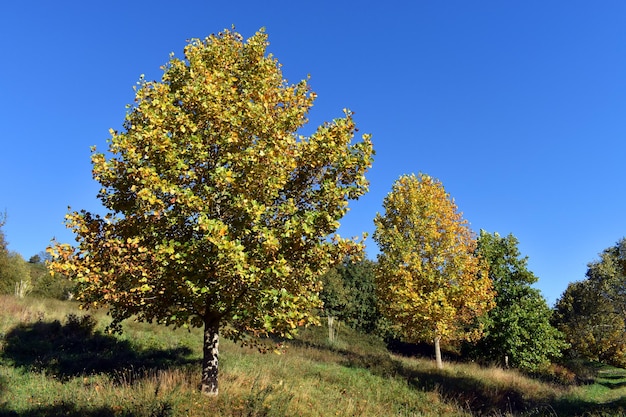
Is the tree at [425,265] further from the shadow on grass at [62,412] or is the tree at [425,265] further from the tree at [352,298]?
the tree at [352,298]

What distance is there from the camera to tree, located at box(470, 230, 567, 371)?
101ft

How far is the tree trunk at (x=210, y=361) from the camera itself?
1031 cm

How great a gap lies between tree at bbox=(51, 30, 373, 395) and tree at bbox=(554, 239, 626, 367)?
16429mm

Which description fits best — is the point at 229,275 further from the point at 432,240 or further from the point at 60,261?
the point at 432,240

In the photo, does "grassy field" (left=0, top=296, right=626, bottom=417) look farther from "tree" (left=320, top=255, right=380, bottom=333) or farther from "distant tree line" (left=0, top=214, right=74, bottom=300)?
"tree" (left=320, top=255, right=380, bottom=333)

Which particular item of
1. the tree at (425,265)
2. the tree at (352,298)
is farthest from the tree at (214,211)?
the tree at (352,298)

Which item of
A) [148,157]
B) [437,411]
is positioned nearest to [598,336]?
[437,411]

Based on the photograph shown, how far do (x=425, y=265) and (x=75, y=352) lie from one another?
60.5 ft

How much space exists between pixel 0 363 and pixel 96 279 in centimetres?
1056

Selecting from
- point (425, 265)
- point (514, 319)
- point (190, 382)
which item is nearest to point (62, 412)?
point (190, 382)

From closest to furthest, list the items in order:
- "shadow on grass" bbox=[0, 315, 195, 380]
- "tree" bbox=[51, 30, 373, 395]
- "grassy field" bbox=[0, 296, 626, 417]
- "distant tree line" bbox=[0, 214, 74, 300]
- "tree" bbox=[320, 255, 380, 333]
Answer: "tree" bbox=[51, 30, 373, 395]
"grassy field" bbox=[0, 296, 626, 417]
"shadow on grass" bbox=[0, 315, 195, 380]
"distant tree line" bbox=[0, 214, 74, 300]
"tree" bbox=[320, 255, 380, 333]

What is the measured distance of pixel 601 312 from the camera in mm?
40344

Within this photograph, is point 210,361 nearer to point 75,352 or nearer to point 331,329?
point 75,352

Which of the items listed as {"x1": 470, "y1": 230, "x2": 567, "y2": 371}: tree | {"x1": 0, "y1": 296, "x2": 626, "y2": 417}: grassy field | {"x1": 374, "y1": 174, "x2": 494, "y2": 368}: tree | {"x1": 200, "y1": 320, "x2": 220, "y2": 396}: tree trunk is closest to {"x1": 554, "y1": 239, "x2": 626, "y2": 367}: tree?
{"x1": 470, "y1": 230, "x2": 567, "y2": 371}: tree
